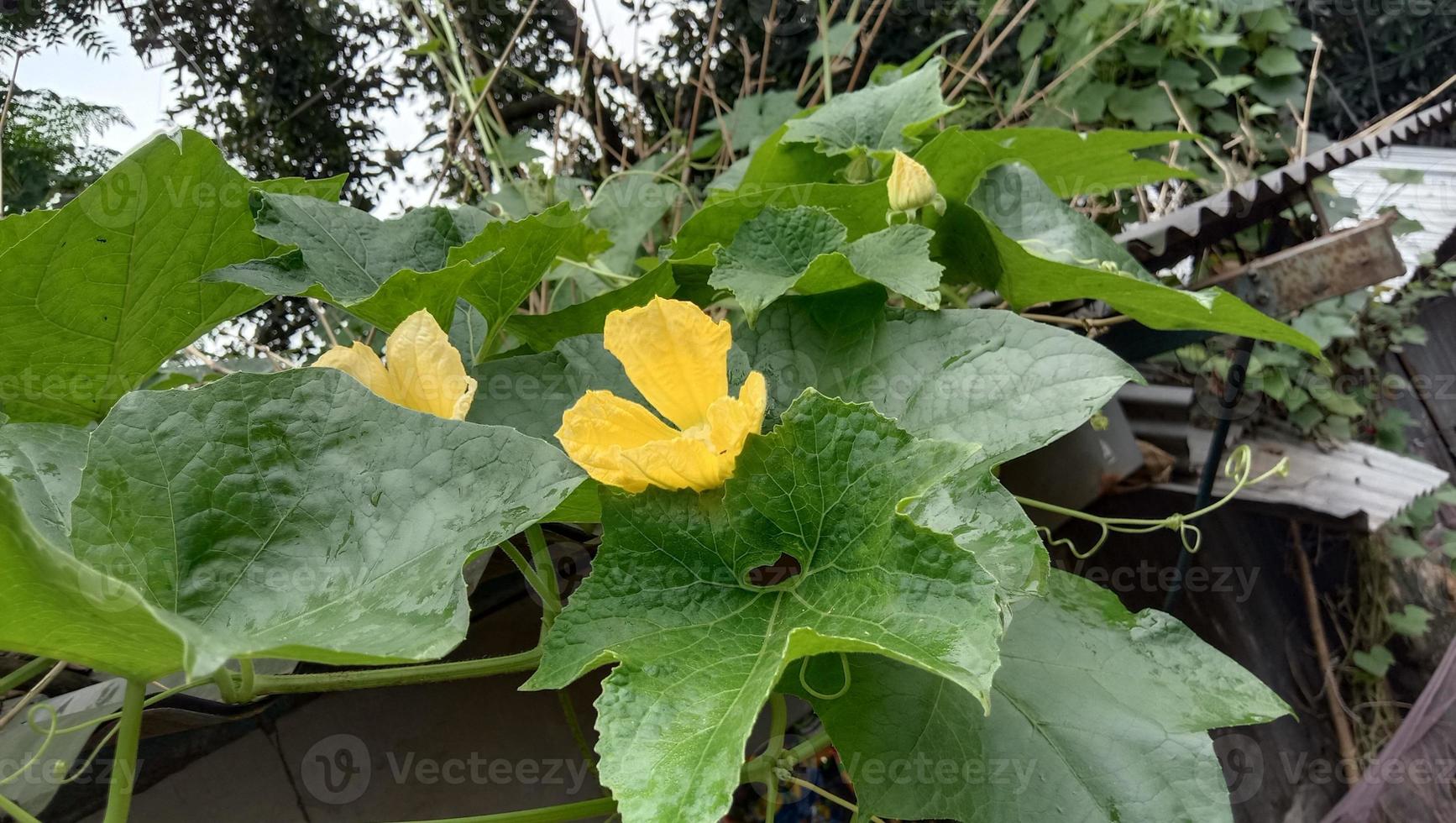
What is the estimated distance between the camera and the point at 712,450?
388 mm

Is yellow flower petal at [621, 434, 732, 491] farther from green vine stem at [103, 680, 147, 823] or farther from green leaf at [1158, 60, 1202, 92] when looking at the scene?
green leaf at [1158, 60, 1202, 92]

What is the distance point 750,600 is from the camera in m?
0.40

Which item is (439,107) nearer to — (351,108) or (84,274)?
(351,108)

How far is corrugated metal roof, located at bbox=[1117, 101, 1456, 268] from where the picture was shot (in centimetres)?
87

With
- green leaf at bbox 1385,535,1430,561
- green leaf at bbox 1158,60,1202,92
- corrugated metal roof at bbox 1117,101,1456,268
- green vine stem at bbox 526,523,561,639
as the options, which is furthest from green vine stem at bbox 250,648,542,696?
green leaf at bbox 1385,535,1430,561

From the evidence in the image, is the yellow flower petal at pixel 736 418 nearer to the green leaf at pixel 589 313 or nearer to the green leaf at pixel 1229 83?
the green leaf at pixel 589 313

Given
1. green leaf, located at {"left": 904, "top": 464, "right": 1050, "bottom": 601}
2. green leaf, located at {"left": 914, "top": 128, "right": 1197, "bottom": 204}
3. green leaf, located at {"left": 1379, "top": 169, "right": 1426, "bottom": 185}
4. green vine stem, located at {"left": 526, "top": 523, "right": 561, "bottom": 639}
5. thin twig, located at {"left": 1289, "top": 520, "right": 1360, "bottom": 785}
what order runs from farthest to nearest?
green leaf, located at {"left": 1379, "top": 169, "right": 1426, "bottom": 185} < thin twig, located at {"left": 1289, "top": 520, "right": 1360, "bottom": 785} < green leaf, located at {"left": 914, "top": 128, "right": 1197, "bottom": 204} < green vine stem, located at {"left": 526, "top": 523, "right": 561, "bottom": 639} < green leaf, located at {"left": 904, "top": 464, "right": 1050, "bottom": 601}

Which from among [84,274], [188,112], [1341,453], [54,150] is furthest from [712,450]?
[1341,453]

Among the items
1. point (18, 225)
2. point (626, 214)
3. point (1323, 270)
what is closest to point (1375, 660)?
point (1323, 270)

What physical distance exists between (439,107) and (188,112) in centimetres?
38

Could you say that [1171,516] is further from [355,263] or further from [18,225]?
[18,225]

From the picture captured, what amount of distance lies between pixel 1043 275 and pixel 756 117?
0.98 metres

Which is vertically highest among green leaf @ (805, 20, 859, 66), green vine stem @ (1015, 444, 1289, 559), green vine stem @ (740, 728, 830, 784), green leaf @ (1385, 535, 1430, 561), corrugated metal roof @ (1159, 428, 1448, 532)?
green leaf @ (805, 20, 859, 66)

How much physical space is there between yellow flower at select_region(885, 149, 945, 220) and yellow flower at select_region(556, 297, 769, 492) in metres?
0.24
